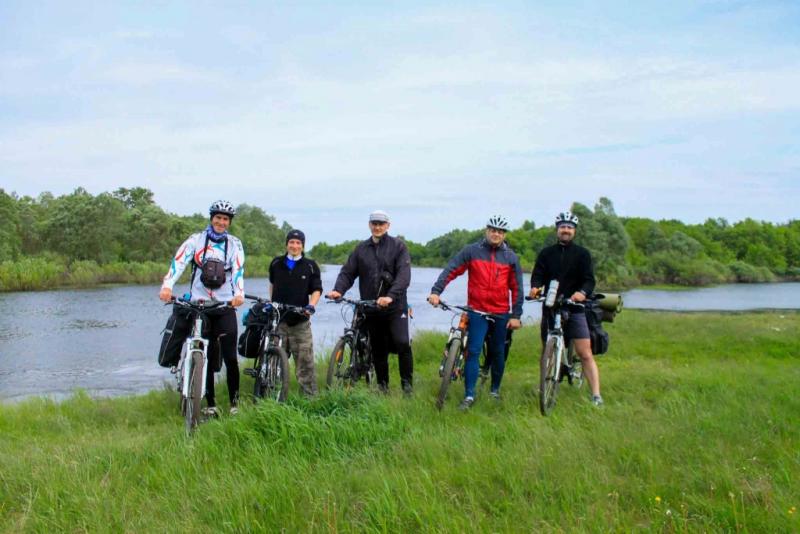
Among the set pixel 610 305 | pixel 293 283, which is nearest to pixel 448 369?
pixel 293 283

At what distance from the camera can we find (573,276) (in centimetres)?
664

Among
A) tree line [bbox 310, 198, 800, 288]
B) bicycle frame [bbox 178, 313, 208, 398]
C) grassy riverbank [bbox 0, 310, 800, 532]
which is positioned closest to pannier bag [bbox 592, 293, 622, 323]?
grassy riverbank [bbox 0, 310, 800, 532]

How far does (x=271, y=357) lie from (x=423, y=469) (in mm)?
2964

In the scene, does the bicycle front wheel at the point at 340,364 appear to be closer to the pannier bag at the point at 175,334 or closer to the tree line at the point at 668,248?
the pannier bag at the point at 175,334

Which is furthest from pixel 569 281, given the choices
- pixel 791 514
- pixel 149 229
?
pixel 149 229

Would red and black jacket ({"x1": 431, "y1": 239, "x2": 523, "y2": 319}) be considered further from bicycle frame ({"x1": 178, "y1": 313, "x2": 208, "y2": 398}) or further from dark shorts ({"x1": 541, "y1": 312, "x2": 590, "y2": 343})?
bicycle frame ({"x1": 178, "y1": 313, "x2": 208, "y2": 398})

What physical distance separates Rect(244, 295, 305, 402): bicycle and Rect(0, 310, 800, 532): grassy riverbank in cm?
85

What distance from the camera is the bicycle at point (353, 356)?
6.80 m

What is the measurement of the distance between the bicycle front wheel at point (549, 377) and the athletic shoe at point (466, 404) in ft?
2.16

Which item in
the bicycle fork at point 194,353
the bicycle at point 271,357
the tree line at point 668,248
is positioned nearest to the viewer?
the bicycle fork at point 194,353

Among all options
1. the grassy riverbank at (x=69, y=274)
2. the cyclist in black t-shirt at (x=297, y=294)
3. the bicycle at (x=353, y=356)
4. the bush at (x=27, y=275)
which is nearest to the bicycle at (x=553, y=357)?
the bicycle at (x=353, y=356)

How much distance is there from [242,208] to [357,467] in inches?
4169

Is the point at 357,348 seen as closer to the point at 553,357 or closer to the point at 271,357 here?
the point at 271,357

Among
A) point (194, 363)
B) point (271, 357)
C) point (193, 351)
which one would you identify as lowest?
point (271, 357)
